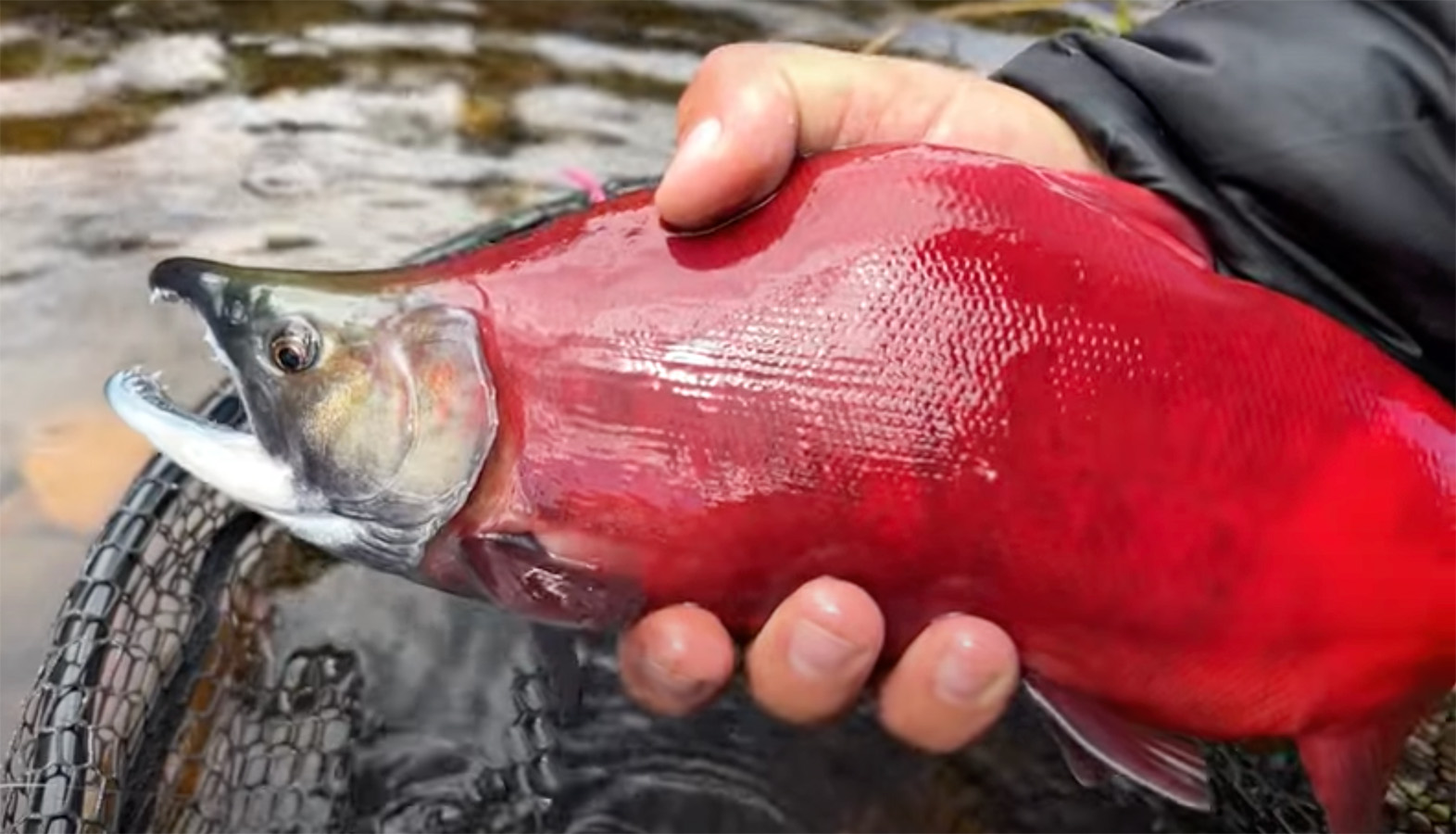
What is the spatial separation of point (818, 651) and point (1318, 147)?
1.11m

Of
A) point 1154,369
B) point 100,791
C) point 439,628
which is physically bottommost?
point 439,628

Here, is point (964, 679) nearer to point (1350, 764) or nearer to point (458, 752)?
point (1350, 764)

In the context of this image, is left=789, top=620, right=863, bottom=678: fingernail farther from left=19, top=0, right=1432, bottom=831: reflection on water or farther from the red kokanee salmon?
left=19, top=0, right=1432, bottom=831: reflection on water

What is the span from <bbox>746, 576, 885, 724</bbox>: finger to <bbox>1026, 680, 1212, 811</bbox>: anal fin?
212 millimetres

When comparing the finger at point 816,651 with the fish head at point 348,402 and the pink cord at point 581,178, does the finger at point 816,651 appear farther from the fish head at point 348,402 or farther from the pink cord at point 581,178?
the pink cord at point 581,178

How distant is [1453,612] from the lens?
193 cm

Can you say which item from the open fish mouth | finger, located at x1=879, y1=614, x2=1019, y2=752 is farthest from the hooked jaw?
finger, located at x1=879, y1=614, x2=1019, y2=752

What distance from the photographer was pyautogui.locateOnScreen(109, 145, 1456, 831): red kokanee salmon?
1801mm

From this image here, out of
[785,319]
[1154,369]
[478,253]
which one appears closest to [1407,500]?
[1154,369]

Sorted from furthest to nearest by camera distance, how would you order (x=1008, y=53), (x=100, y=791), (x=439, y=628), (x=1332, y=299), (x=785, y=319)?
(x=1008, y=53), (x=439, y=628), (x=1332, y=299), (x=100, y=791), (x=785, y=319)

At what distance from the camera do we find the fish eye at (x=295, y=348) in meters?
1.83

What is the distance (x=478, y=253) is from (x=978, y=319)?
544mm

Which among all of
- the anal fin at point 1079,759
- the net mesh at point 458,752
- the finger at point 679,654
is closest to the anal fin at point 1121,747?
the anal fin at point 1079,759

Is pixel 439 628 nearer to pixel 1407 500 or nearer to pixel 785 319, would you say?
pixel 785 319
